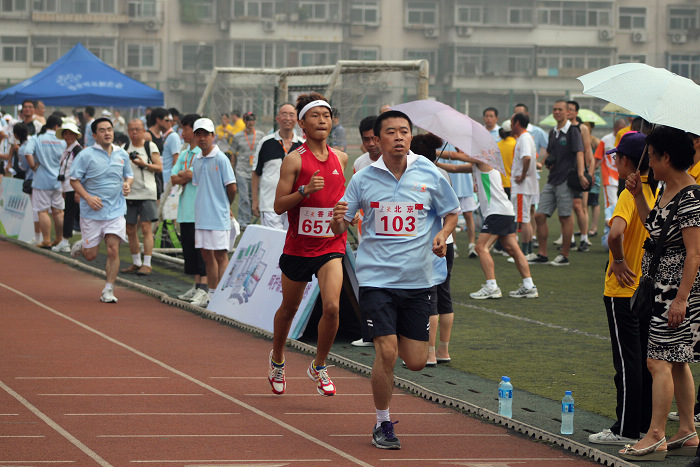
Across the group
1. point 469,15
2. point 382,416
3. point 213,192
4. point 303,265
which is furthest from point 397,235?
point 469,15

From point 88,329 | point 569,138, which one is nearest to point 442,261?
point 88,329

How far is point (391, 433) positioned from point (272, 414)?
118 centimetres

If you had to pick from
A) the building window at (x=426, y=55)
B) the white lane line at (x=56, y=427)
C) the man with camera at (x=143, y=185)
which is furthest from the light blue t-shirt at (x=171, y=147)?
the building window at (x=426, y=55)

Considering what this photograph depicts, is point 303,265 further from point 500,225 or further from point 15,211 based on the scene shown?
point 15,211

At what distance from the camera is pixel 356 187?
6.83 m

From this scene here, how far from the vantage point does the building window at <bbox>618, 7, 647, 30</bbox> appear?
76750 mm

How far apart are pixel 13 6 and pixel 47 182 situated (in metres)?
56.8

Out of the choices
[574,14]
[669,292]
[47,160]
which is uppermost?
[574,14]

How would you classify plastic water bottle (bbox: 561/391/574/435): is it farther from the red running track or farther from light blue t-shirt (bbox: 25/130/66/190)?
light blue t-shirt (bbox: 25/130/66/190)

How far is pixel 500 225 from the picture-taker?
12.4 metres

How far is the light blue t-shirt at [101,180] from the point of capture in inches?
487

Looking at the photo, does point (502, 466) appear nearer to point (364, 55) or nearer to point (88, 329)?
point (88, 329)

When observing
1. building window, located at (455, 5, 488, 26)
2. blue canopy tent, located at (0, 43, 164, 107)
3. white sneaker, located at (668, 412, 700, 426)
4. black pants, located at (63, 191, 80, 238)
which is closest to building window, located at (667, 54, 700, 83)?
building window, located at (455, 5, 488, 26)

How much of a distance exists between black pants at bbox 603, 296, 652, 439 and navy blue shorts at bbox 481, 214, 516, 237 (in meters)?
5.89
